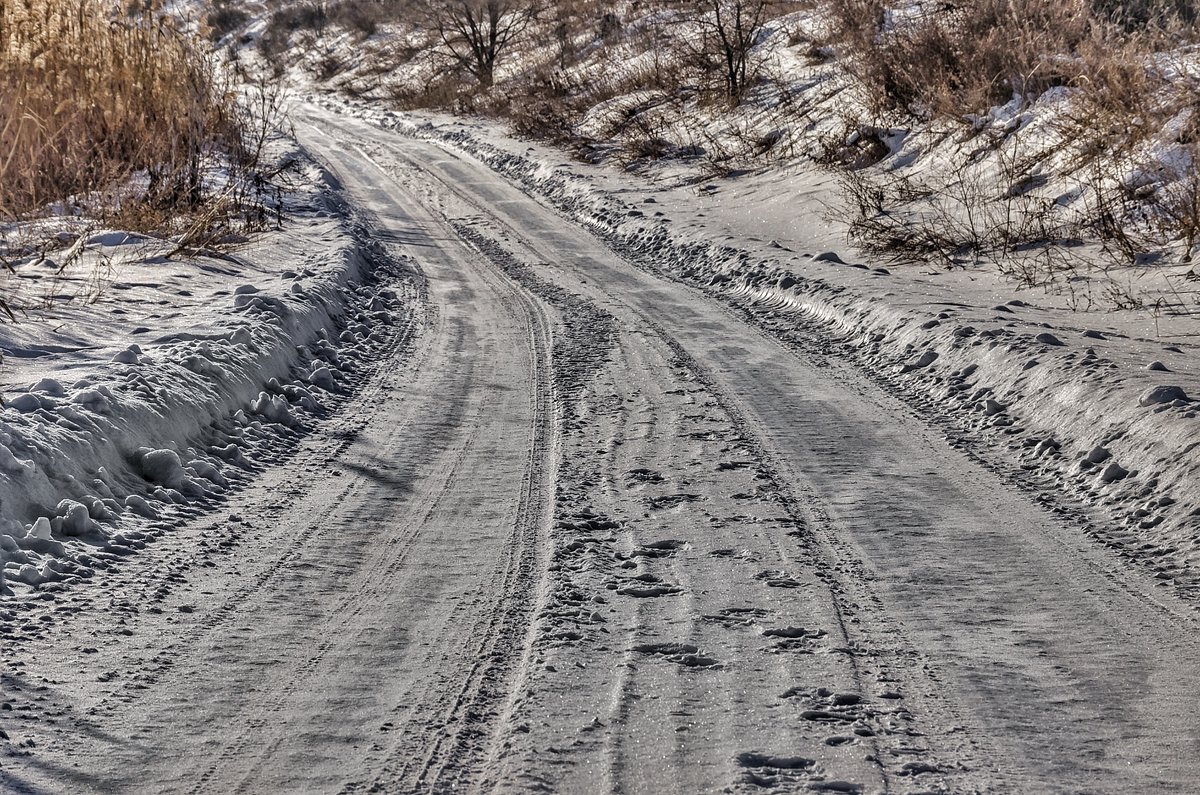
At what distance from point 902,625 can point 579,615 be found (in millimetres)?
1072

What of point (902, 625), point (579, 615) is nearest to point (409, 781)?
point (579, 615)

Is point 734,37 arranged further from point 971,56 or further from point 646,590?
point 646,590

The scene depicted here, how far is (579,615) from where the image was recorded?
12.1ft

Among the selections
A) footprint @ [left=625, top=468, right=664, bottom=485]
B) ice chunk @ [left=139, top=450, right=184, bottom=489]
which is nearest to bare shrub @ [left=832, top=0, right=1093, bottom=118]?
footprint @ [left=625, top=468, right=664, bottom=485]

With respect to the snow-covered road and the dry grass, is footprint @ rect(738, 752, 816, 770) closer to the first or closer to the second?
the snow-covered road

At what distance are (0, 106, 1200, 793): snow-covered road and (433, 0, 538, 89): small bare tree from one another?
87.7ft

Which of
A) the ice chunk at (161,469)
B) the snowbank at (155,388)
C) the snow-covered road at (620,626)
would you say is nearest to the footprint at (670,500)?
the snow-covered road at (620,626)

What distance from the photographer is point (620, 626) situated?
11.8 feet

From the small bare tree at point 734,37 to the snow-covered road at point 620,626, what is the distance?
1451 cm

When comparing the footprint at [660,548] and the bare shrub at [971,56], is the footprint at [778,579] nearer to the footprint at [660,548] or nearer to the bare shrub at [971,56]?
the footprint at [660,548]

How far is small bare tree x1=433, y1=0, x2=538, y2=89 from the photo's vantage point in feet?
103

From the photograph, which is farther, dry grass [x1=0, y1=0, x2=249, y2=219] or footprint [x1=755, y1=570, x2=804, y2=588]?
dry grass [x1=0, y1=0, x2=249, y2=219]

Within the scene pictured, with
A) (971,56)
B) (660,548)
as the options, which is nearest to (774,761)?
(660,548)

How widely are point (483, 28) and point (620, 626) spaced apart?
34.8 meters
